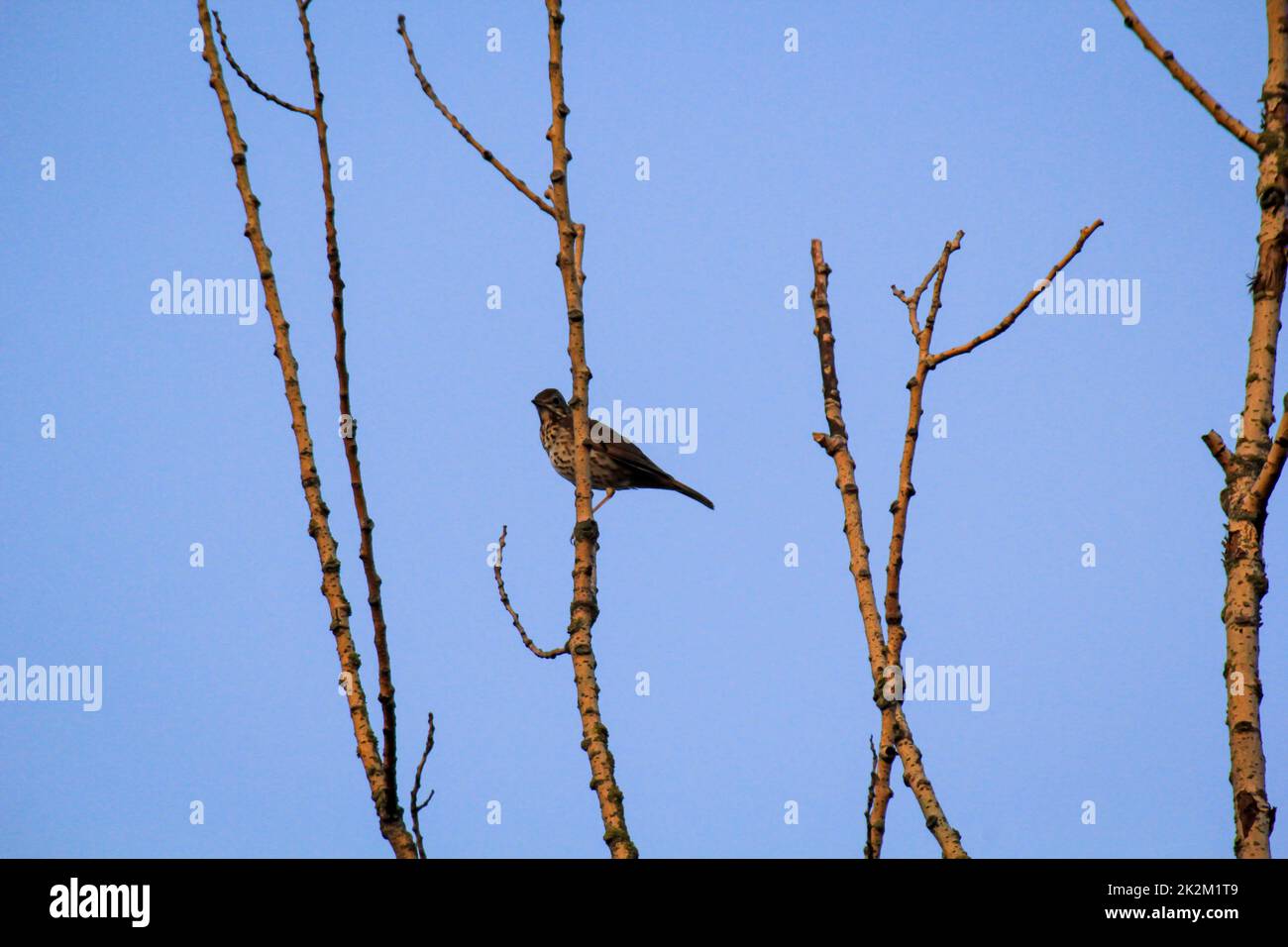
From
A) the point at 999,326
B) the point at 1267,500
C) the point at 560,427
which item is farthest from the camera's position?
the point at 560,427

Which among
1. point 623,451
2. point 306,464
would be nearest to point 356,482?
point 306,464

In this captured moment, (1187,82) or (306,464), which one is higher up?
(1187,82)

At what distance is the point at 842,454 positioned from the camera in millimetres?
3750

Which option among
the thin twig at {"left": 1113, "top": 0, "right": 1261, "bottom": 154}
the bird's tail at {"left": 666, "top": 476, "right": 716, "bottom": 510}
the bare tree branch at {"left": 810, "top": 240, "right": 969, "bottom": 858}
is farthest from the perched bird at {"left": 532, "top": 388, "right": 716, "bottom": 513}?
the thin twig at {"left": 1113, "top": 0, "right": 1261, "bottom": 154}

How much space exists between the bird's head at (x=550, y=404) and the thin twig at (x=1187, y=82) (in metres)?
7.25

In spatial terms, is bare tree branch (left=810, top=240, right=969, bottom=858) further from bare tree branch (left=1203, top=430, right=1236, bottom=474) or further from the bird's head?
the bird's head

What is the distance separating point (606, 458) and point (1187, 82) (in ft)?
24.1

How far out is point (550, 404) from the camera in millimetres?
10242

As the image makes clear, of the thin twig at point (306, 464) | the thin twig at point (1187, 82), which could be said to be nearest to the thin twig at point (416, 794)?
the thin twig at point (306, 464)

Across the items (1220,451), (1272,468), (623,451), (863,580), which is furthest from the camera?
(623,451)

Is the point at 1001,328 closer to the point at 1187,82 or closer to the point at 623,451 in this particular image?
the point at 1187,82
